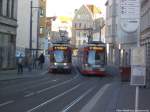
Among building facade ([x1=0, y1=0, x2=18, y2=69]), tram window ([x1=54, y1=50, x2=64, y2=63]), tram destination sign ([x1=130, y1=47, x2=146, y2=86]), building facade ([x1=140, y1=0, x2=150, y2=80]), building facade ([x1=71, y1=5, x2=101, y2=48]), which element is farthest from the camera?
building facade ([x1=71, y1=5, x2=101, y2=48])

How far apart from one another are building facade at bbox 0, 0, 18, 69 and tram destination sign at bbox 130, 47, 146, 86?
4319 cm

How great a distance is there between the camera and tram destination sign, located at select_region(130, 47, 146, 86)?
1633 centimetres

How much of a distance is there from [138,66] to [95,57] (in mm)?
40141

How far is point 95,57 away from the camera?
56.5m

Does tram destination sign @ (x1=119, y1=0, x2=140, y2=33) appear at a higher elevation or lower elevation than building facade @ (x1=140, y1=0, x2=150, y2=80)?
lower

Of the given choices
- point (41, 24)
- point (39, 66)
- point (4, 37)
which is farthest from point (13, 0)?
point (41, 24)

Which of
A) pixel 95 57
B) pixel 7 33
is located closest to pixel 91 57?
pixel 95 57

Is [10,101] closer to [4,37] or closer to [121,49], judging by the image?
[4,37]

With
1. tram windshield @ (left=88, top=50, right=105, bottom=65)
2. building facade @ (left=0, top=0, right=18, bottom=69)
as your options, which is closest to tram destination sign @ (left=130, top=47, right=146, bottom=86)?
tram windshield @ (left=88, top=50, right=105, bottom=65)

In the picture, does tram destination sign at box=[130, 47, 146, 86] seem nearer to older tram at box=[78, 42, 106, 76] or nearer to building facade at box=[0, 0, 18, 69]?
older tram at box=[78, 42, 106, 76]

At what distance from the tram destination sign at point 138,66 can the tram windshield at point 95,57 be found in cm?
3974

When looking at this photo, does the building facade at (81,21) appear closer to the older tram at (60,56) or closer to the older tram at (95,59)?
the older tram at (60,56)

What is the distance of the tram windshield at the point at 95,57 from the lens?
185 feet

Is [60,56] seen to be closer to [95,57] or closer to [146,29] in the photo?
[95,57]
